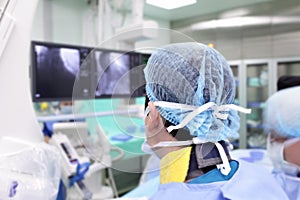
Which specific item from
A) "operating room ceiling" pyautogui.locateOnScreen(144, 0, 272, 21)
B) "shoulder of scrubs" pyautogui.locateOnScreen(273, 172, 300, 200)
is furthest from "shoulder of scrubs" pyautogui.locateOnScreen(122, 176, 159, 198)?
"operating room ceiling" pyautogui.locateOnScreen(144, 0, 272, 21)

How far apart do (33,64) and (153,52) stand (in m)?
1.04

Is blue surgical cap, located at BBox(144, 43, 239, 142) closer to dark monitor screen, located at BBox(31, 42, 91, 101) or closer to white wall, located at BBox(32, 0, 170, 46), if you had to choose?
dark monitor screen, located at BBox(31, 42, 91, 101)

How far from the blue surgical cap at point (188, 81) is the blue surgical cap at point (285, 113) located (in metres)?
0.64

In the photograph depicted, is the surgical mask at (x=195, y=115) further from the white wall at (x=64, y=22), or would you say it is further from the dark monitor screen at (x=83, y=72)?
the white wall at (x=64, y=22)

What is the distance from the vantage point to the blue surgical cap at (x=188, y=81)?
2.48 feet

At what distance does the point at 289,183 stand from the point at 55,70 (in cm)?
159

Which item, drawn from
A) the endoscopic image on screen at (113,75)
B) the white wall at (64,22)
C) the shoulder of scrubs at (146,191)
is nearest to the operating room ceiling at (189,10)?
the endoscopic image on screen at (113,75)

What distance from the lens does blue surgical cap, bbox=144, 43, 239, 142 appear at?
76 cm

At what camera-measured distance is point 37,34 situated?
9.92ft

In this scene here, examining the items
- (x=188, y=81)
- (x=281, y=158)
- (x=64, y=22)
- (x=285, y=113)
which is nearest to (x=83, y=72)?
(x=188, y=81)

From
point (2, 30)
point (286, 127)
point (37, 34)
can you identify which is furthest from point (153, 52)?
point (37, 34)

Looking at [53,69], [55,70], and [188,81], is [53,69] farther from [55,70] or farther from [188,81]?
[188,81]

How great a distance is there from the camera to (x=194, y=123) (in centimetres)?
77

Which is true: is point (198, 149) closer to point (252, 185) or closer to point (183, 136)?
point (183, 136)
